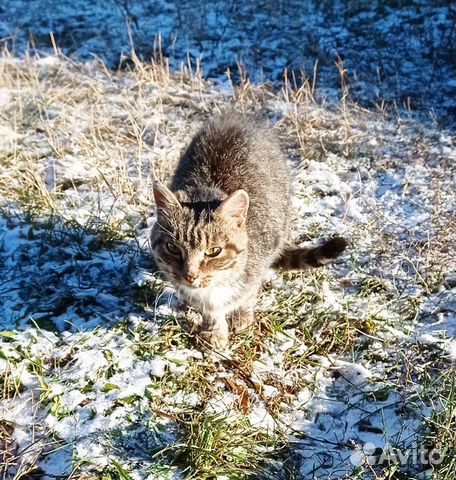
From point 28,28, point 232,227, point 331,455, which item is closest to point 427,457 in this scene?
point 331,455

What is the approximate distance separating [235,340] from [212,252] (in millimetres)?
631

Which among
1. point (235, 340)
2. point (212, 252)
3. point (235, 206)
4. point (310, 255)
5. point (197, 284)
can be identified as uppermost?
point (235, 206)

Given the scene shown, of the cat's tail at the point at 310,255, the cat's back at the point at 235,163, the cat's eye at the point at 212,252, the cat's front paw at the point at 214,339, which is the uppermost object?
the cat's back at the point at 235,163

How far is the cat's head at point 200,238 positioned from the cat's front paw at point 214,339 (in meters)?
0.34

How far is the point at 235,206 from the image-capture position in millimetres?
3217

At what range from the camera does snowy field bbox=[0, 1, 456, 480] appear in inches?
112

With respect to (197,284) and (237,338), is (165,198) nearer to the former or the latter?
(197,284)

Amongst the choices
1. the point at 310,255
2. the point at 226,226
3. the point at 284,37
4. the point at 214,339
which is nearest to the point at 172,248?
the point at 226,226

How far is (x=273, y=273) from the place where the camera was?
13.5ft

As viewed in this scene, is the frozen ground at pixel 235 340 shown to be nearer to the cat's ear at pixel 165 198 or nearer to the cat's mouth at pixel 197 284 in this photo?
the cat's mouth at pixel 197 284

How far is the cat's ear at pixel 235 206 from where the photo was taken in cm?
315

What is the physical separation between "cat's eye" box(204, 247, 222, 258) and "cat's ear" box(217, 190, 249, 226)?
7.1 inches

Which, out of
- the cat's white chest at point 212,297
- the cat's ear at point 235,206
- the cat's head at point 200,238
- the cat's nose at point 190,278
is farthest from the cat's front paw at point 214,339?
the cat's ear at point 235,206

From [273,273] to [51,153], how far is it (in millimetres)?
2402
